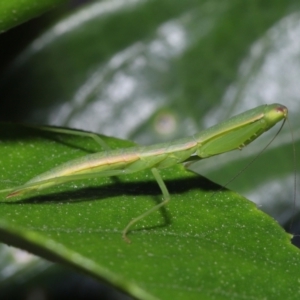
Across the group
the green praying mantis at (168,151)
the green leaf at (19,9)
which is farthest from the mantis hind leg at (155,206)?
the green leaf at (19,9)

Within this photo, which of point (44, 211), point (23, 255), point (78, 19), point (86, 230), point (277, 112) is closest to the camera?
point (86, 230)

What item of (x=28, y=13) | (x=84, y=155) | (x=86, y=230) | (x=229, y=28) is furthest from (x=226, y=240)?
(x=229, y=28)

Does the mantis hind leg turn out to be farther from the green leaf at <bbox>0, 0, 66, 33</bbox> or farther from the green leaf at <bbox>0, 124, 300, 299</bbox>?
the green leaf at <bbox>0, 0, 66, 33</bbox>

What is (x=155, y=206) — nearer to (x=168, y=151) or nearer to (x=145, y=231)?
(x=145, y=231)

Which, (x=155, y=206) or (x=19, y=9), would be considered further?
(x=155, y=206)

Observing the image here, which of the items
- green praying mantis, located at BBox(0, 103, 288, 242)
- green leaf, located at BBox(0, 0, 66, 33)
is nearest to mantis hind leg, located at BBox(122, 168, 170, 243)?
green praying mantis, located at BBox(0, 103, 288, 242)

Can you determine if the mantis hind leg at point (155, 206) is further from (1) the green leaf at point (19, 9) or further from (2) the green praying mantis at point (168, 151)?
(1) the green leaf at point (19, 9)

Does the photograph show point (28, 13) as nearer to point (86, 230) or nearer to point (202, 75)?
point (86, 230)

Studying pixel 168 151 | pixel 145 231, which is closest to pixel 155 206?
pixel 145 231
